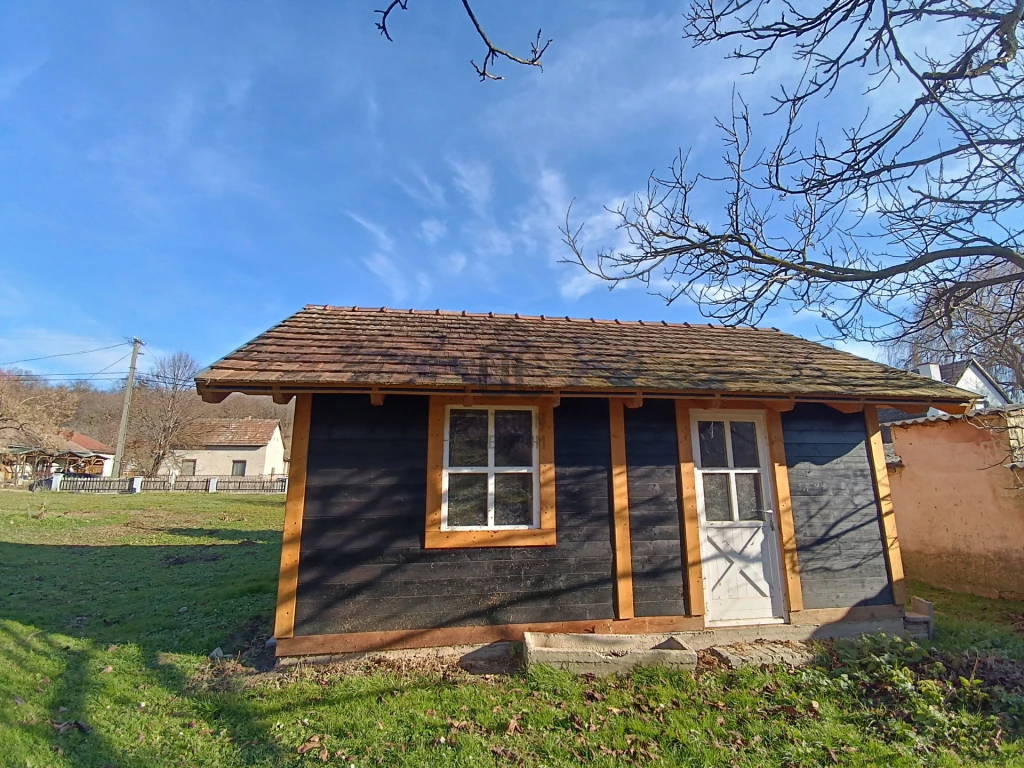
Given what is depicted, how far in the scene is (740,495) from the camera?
21.1 ft

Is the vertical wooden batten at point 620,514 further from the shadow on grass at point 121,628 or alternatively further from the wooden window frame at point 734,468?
the shadow on grass at point 121,628

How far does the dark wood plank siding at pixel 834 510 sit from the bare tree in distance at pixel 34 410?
41.3 meters

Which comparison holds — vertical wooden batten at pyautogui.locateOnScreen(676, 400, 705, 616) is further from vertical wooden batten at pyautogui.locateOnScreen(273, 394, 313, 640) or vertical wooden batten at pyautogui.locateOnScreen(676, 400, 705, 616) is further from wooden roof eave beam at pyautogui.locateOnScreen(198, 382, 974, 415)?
vertical wooden batten at pyautogui.locateOnScreen(273, 394, 313, 640)

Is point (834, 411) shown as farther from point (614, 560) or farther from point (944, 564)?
point (944, 564)

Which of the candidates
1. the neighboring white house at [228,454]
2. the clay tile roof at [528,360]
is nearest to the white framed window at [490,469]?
the clay tile roof at [528,360]

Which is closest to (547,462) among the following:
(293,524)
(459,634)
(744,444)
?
(459,634)

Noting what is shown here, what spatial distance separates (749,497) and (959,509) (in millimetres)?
6037

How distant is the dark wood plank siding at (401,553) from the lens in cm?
530

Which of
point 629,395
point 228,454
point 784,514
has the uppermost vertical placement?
point 228,454

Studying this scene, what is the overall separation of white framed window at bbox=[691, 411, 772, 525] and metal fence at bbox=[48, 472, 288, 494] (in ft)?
84.8

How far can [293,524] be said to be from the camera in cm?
532

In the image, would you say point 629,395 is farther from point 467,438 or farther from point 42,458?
point 42,458

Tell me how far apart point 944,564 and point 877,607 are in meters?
4.84

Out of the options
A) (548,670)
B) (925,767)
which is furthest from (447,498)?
(925,767)
